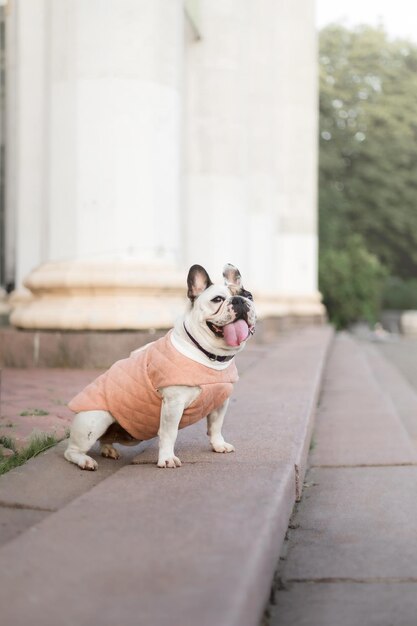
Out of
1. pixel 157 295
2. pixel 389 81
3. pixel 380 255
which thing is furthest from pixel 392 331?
pixel 157 295

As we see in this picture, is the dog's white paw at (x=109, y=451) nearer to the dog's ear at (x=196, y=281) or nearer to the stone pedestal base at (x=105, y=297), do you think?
the dog's ear at (x=196, y=281)

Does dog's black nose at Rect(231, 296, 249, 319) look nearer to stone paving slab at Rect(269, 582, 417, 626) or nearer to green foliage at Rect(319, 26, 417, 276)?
stone paving slab at Rect(269, 582, 417, 626)

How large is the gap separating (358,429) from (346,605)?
277 cm

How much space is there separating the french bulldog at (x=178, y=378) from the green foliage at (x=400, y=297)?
3373cm

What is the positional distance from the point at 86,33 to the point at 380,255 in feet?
107

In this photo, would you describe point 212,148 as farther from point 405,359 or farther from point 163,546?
point 163,546

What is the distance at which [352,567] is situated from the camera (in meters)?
2.59

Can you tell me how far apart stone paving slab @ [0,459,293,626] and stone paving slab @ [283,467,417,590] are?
15 cm

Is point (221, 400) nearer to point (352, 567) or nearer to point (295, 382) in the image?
point (352, 567)

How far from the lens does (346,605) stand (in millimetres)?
2324

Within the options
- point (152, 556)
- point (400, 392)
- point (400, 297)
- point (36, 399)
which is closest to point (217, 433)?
point (152, 556)

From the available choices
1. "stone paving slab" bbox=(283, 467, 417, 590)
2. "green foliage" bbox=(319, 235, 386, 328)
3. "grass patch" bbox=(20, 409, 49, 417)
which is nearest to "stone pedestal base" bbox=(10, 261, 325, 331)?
"grass patch" bbox=(20, 409, 49, 417)

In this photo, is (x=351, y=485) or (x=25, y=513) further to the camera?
(x=351, y=485)

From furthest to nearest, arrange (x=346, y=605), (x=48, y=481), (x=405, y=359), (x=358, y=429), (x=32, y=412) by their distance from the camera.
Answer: (x=405, y=359), (x=358, y=429), (x=32, y=412), (x=48, y=481), (x=346, y=605)
